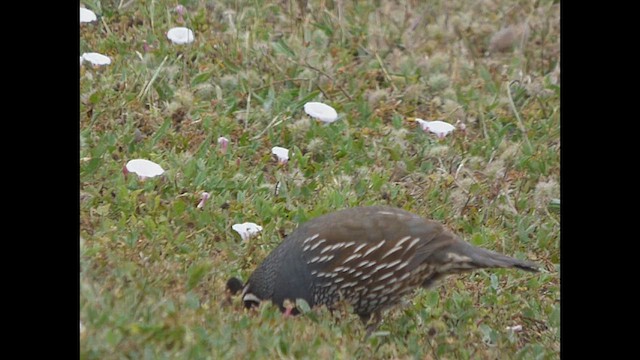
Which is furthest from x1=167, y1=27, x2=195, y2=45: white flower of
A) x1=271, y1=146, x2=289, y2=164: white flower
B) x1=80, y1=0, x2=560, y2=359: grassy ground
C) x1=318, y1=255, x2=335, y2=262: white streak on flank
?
x1=318, y1=255, x2=335, y2=262: white streak on flank

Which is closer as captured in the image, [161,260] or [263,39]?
A: [161,260]

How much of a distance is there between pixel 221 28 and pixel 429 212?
112 inches

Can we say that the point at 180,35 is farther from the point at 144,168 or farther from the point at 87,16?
the point at 144,168

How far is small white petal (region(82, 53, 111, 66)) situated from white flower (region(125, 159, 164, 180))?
142cm

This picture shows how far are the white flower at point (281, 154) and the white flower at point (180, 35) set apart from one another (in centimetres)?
164

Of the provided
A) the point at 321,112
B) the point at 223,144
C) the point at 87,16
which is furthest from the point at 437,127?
the point at 87,16

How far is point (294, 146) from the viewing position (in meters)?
10.3

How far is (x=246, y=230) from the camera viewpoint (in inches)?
350

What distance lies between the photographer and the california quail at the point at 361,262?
806 centimetres
